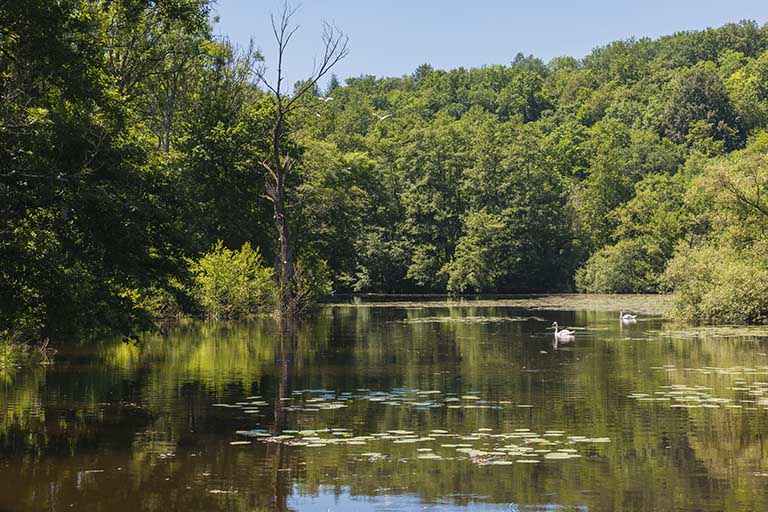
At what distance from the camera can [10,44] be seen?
16562mm

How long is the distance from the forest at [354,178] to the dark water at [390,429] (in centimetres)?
200

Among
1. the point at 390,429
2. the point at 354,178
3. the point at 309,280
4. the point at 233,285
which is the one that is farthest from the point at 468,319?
the point at 390,429

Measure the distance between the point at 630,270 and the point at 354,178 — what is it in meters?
24.0

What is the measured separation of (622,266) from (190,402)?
65185mm

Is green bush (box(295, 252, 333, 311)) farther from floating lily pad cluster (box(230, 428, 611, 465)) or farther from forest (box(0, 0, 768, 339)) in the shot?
floating lily pad cluster (box(230, 428, 611, 465))

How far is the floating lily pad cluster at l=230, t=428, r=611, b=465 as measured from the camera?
41.2 feet

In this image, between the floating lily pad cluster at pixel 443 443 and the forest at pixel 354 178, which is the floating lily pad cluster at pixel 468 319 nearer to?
the forest at pixel 354 178

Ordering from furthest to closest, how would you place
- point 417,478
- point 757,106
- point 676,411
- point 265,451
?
point 757,106, point 676,411, point 265,451, point 417,478

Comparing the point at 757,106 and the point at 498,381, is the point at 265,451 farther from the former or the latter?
the point at 757,106

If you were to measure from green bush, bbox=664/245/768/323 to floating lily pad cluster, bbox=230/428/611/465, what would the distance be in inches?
1021

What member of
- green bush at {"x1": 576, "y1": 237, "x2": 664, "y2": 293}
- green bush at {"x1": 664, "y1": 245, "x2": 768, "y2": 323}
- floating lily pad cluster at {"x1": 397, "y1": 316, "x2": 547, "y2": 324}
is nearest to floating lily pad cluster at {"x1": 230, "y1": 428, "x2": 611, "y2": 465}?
green bush at {"x1": 664, "y1": 245, "x2": 768, "y2": 323}

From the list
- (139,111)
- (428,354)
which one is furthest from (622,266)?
(428,354)

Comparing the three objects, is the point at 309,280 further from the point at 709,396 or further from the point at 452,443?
the point at 452,443

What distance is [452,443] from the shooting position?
Answer: 1348cm
